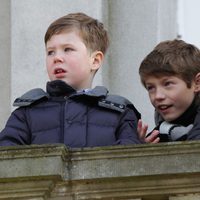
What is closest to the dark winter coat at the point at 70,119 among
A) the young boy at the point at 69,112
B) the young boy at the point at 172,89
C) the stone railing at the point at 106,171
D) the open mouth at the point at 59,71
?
the young boy at the point at 69,112

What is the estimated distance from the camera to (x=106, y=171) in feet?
30.5

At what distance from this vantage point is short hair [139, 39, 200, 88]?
10.6 meters

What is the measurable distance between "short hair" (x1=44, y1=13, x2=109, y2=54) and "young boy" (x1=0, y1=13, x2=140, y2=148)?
55mm

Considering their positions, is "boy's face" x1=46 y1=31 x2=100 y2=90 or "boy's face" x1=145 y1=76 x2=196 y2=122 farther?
"boy's face" x1=145 y1=76 x2=196 y2=122

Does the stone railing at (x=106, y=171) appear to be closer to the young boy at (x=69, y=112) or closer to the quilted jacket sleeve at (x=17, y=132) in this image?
the young boy at (x=69, y=112)

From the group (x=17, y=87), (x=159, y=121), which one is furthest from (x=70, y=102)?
(x=17, y=87)

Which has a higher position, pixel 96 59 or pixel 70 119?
pixel 96 59

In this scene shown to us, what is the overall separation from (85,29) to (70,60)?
0.27 m

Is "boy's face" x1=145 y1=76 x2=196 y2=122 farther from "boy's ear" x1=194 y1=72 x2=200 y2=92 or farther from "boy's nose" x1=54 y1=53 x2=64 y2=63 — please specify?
"boy's nose" x1=54 y1=53 x2=64 y2=63

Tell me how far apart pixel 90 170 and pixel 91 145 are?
0.56 meters

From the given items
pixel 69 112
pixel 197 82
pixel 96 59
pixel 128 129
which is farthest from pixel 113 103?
pixel 197 82

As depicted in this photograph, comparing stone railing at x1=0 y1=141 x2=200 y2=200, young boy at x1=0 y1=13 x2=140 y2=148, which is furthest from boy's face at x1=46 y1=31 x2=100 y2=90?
stone railing at x1=0 y1=141 x2=200 y2=200

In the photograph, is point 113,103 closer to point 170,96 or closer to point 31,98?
point 31,98

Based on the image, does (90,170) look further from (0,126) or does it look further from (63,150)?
(0,126)
